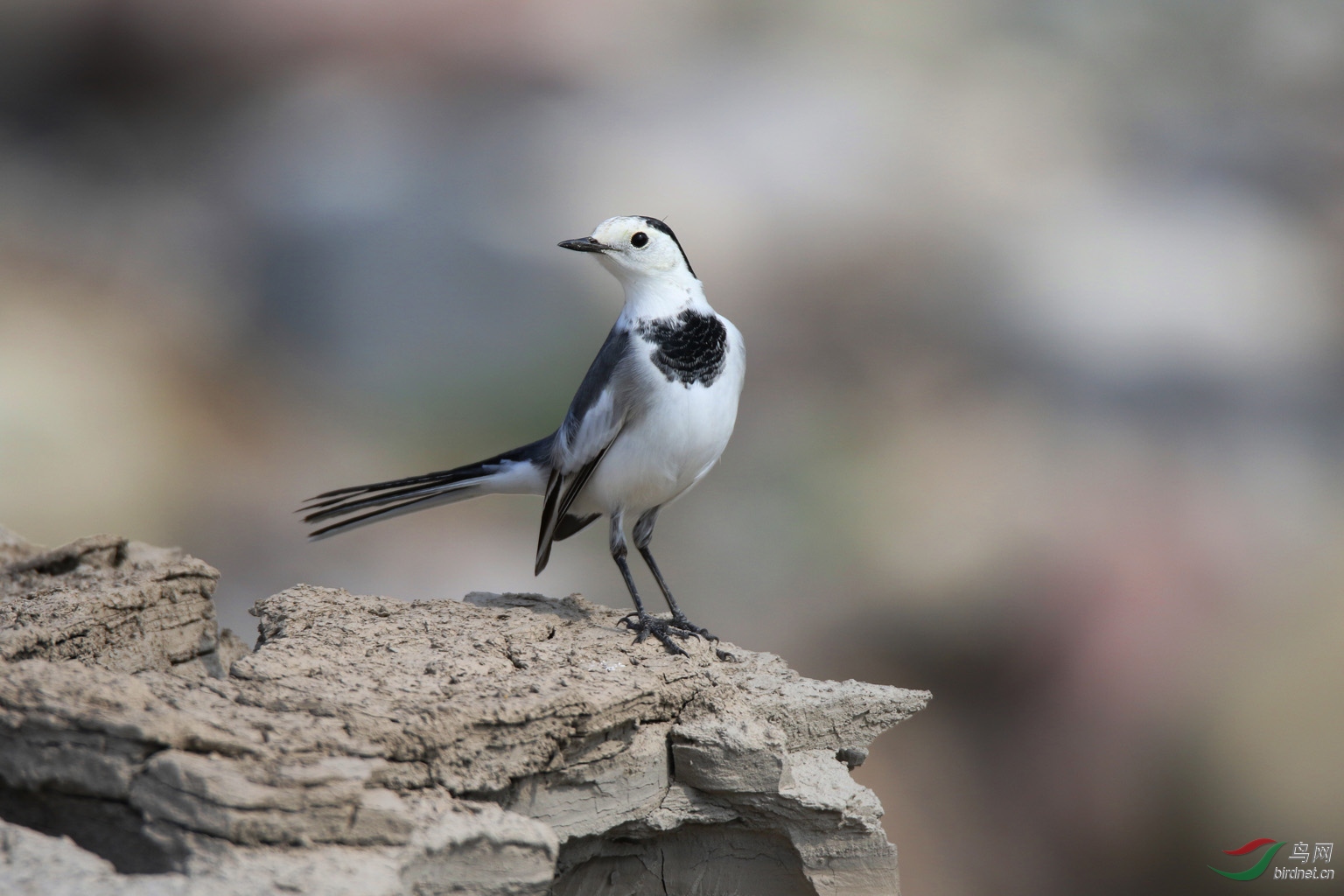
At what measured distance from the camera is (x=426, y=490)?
3.98m

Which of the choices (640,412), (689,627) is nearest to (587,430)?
(640,412)

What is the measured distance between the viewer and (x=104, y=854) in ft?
7.02

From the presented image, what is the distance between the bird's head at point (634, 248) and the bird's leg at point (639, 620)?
858 millimetres

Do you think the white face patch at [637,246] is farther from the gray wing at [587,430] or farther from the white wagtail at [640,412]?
the gray wing at [587,430]

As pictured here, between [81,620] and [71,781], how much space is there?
1.13 m

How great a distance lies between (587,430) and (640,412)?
0.23 meters

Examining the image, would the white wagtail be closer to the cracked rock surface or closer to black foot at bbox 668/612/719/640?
black foot at bbox 668/612/719/640

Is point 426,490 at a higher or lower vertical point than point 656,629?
higher

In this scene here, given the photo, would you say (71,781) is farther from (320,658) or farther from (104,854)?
(320,658)

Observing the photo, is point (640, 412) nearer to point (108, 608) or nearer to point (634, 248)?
point (634, 248)

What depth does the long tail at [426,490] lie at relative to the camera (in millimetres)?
3953

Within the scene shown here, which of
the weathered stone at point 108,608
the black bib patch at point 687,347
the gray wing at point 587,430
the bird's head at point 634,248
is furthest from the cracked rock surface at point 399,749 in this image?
the bird's head at point 634,248

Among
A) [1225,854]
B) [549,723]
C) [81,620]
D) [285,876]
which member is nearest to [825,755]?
[549,723]

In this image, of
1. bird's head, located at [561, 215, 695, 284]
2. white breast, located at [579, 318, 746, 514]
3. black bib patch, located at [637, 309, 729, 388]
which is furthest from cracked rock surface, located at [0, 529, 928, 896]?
bird's head, located at [561, 215, 695, 284]
